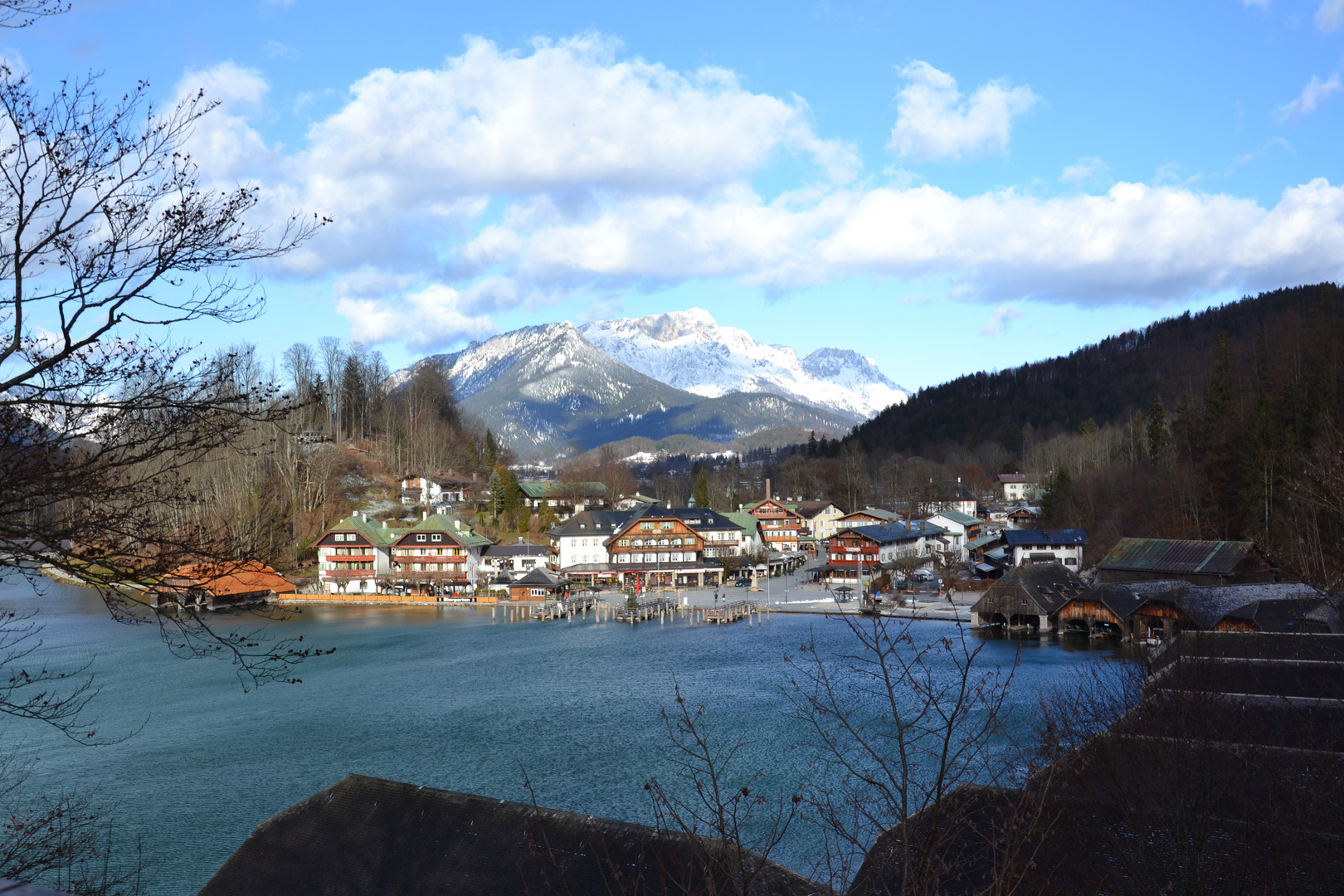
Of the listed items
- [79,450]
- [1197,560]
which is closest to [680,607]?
[1197,560]

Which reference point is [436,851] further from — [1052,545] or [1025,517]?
[1025,517]

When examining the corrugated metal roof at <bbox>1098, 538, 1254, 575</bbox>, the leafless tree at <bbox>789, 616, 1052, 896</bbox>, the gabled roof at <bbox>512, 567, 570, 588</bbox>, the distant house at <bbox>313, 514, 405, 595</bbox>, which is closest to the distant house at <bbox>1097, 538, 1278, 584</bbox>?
the corrugated metal roof at <bbox>1098, 538, 1254, 575</bbox>

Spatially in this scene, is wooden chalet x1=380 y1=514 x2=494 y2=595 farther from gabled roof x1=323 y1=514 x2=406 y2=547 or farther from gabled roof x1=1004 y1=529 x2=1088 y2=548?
gabled roof x1=1004 y1=529 x2=1088 y2=548

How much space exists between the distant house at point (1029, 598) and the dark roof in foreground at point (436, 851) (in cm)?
2530

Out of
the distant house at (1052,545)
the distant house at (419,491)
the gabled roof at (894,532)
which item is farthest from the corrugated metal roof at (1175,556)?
the distant house at (419,491)

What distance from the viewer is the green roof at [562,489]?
199ft

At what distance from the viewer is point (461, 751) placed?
17.1 metres

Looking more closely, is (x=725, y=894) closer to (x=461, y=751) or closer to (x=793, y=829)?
(x=793, y=829)

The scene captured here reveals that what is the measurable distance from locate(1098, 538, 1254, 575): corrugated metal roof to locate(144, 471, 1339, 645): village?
0.06 metres

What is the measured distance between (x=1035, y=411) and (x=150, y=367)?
339ft

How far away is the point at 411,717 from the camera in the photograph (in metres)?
20.0

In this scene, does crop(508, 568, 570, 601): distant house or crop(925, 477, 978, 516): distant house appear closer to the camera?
crop(508, 568, 570, 601): distant house

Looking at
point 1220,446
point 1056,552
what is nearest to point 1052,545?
A: point 1056,552

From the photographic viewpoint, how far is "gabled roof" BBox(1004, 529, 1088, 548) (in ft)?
141
